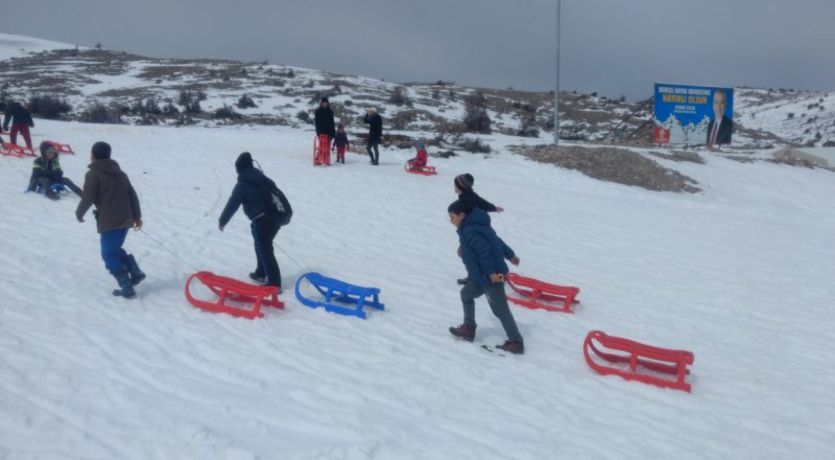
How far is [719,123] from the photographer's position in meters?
28.5

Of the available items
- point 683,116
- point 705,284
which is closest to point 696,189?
point 683,116

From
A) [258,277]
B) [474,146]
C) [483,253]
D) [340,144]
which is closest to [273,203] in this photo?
[258,277]

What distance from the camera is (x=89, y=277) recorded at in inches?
312

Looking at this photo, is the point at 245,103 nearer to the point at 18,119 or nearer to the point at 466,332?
the point at 18,119

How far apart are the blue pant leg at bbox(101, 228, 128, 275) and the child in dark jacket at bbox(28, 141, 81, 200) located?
5567 millimetres

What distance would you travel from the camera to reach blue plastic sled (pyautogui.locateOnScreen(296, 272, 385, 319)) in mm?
7457

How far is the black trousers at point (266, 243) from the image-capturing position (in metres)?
7.52

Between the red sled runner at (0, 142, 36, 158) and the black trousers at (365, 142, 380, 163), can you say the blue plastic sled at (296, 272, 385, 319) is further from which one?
the black trousers at (365, 142, 380, 163)

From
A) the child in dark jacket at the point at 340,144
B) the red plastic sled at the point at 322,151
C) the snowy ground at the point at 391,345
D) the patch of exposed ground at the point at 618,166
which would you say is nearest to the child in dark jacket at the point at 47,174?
the snowy ground at the point at 391,345

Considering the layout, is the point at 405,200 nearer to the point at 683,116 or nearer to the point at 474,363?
the point at 474,363

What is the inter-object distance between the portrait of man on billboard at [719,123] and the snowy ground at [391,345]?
15140 mm

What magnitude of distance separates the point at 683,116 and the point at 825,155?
7.19 meters

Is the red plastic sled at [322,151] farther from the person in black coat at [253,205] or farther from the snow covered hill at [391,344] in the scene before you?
the person in black coat at [253,205]

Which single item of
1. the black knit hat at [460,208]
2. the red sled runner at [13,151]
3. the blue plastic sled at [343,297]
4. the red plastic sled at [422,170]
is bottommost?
the blue plastic sled at [343,297]
